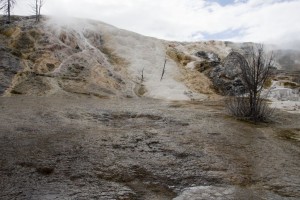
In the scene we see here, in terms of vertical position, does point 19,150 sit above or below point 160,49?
below

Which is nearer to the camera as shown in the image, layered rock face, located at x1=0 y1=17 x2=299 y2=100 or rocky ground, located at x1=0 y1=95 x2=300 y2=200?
rocky ground, located at x1=0 y1=95 x2=300 y2=200

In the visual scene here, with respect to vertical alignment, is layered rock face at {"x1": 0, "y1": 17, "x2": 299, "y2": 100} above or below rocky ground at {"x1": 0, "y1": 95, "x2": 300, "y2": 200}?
above

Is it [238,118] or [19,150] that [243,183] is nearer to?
[19,150]

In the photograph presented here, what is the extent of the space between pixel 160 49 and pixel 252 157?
1122 inches

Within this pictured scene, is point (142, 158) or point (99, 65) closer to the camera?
point (142, 158)

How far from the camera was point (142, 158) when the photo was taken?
8344 millimetres

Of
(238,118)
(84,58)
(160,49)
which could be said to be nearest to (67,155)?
(238,118)

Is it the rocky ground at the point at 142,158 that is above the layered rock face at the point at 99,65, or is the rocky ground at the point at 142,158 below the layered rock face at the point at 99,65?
below

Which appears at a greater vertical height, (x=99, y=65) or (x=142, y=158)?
(x=99, y=65)

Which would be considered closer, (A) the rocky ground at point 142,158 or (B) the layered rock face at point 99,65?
(A) the rocky ground at point 142,158

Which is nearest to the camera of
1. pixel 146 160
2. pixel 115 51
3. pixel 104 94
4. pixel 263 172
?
pixel 263 172

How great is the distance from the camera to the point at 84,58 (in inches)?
1046

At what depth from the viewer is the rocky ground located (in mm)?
6457

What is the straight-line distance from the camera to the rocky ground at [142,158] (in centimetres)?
646
